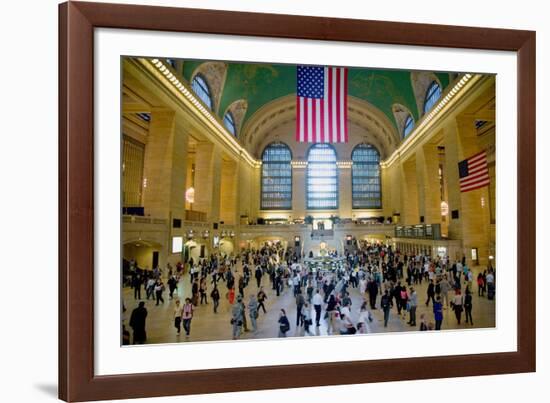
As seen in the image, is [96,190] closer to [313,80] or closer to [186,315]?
[186,315]

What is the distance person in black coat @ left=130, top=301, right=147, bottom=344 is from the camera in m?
4.43

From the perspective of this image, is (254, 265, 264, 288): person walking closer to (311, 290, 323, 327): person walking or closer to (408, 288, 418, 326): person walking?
(311, 290, 323, 327): person walking

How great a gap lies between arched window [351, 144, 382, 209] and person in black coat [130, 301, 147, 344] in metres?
4.64

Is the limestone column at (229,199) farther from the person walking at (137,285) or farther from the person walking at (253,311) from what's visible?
the person walking at (137,285)

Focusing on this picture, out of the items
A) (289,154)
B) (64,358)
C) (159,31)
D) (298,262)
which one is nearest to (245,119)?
(289,154)

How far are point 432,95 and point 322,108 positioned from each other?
2.59 meters

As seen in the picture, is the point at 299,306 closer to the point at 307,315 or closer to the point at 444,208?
the point at 307,315

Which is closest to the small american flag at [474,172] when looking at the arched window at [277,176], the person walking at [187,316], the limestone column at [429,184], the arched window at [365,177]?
the limestone column at [429,184]

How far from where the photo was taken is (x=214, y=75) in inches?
247

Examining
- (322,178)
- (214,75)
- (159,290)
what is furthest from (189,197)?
(159,290)

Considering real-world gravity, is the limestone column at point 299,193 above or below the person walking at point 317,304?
above

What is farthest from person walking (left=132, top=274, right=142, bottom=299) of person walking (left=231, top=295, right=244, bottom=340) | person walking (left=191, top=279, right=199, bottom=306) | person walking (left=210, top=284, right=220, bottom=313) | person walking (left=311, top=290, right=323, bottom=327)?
person walking (left=311, top=290, right=323, bottom=327)

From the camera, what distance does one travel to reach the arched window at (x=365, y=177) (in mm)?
7594

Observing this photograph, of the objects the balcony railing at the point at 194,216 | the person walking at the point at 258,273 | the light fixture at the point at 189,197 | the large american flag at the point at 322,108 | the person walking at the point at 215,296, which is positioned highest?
the large american flag at the point at 322,108
